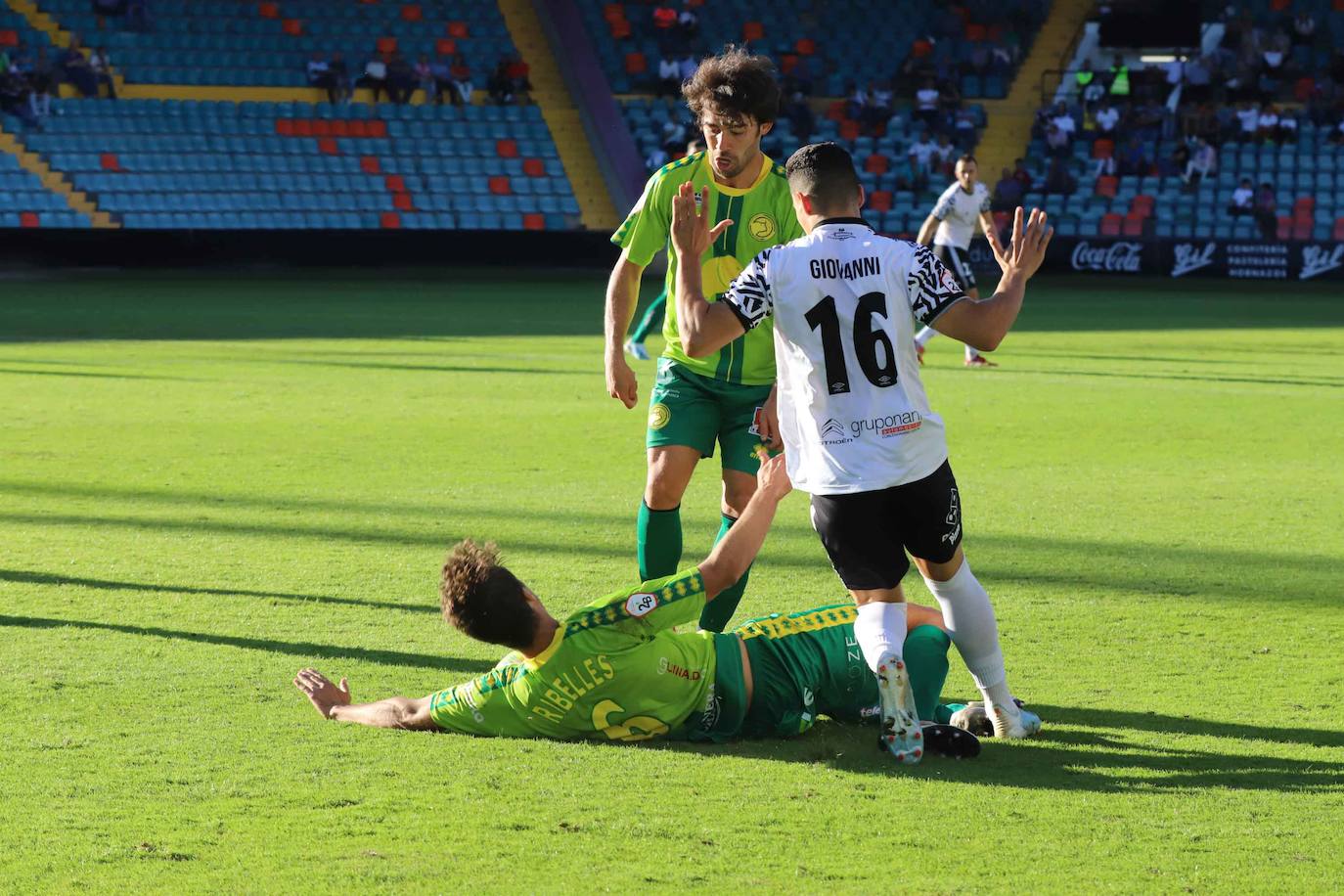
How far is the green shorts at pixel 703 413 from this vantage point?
558 centimetres

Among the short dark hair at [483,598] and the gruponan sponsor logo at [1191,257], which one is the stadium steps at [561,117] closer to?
the gruponan sponsor logo at [1191,257]

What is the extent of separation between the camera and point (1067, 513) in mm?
8523

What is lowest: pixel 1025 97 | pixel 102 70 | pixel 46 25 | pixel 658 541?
pixel 1025 97

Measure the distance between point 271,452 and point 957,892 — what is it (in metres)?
7.58

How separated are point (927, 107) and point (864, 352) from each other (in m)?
29.8

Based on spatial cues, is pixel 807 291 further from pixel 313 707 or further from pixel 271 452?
pixel 271 452

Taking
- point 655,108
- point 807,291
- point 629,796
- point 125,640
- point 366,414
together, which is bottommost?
point 655,108

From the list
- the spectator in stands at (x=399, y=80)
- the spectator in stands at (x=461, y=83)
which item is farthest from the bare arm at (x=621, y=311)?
the spectator in stands at (x=461, y=83)

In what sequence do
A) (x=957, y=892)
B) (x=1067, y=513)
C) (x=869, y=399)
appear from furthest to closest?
(x=1067, y=513)
(x=869, y=399)
(x=957, y=892)

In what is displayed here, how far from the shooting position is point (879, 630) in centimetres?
445

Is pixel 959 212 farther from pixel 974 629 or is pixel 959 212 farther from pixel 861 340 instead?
pixel 861 340

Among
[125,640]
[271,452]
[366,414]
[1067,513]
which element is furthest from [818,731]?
[366,414]

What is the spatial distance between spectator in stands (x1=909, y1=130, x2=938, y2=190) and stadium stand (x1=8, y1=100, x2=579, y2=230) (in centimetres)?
655

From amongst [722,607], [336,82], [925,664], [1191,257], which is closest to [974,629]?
[925,664]
